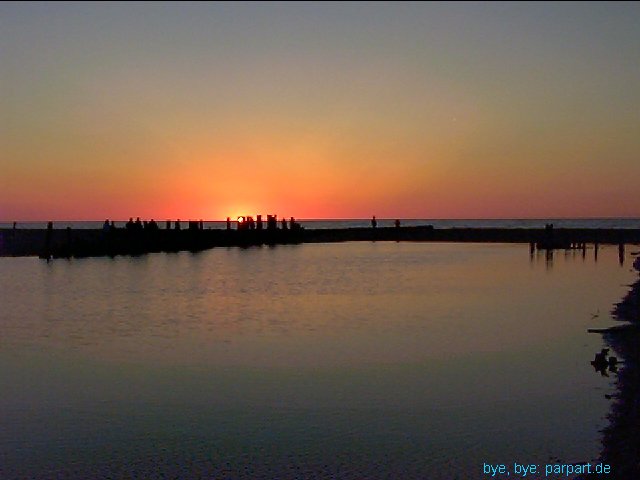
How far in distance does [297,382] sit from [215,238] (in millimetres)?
54940

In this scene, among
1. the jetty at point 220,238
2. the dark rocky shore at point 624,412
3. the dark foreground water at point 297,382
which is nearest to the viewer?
the dark rocky shore at point 624,412

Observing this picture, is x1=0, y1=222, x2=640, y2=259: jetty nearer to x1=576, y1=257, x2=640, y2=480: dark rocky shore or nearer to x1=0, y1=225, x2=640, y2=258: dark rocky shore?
x1=0, y1=225, x2=640, y2=258: dark rocky shore

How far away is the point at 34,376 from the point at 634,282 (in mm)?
27569

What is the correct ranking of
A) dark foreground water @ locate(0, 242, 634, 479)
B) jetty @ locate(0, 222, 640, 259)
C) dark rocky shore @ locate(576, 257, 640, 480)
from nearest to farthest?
dark rocky shore @ locate(576, 257, 640, 480) < dark foreground water @ locate(0, 242, 634, 479) < jetty @ locate(0, 222, 640, 259)

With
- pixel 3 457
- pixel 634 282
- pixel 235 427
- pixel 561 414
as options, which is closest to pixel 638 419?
pixel 561 414

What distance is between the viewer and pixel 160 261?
5384cm

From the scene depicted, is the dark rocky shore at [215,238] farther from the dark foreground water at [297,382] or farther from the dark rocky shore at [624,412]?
the dark rocky shore at [624,412]

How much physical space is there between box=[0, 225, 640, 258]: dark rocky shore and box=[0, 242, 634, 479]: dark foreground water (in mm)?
24021

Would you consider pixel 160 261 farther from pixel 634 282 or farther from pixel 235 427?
pixel 235 427

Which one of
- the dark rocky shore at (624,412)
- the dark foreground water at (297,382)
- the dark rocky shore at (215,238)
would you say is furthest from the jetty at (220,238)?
the dark rocky shore at (624,412)

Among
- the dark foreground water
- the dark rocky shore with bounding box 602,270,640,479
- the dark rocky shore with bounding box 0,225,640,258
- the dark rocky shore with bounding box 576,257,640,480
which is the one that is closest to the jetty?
the dark rocky shore with bounding box 0,225,640,258

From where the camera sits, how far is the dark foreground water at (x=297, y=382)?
10.9 meters

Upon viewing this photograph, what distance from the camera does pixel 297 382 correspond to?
1530cm

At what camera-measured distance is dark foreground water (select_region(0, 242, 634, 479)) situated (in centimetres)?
1088
